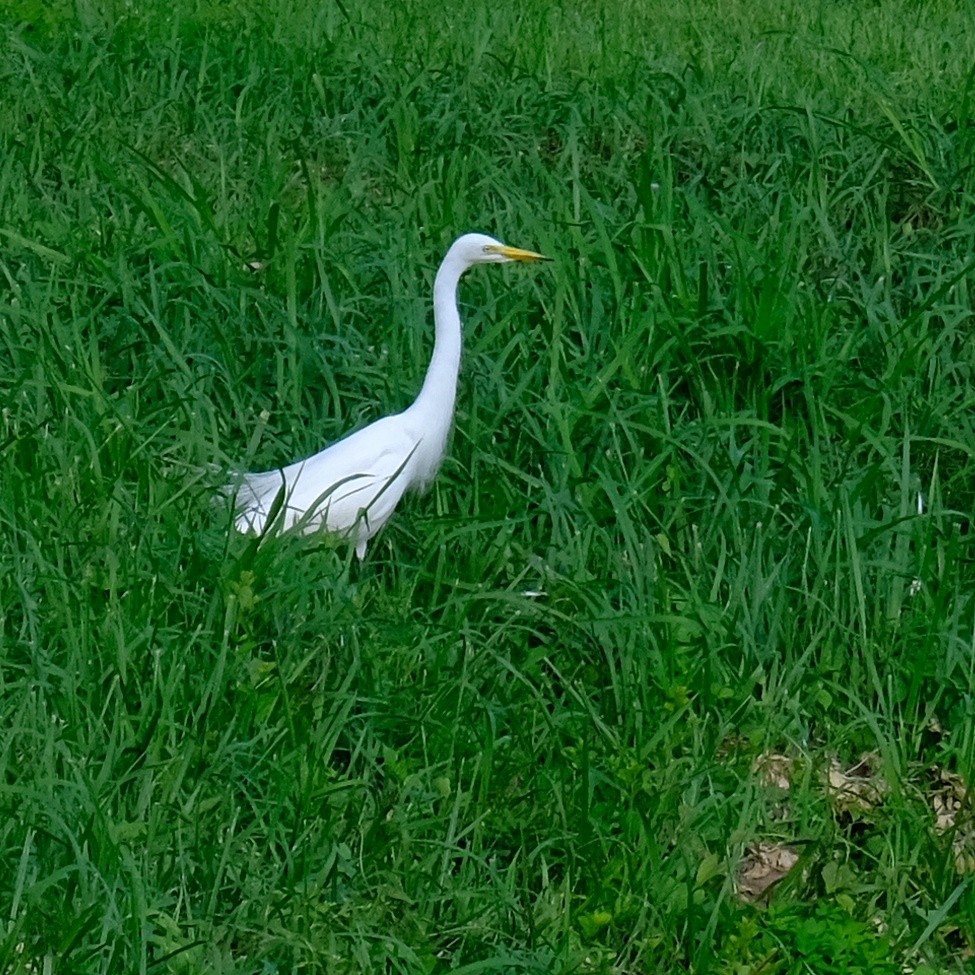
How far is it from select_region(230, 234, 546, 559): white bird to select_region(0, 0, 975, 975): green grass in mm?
113

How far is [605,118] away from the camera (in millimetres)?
5426


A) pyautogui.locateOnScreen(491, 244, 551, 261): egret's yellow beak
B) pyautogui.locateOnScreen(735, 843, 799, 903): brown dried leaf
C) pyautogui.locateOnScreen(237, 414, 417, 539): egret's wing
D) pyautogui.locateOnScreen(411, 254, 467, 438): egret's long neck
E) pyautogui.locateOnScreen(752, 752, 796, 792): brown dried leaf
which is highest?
pyautogui.locateOnScreen(491, 244, 551, 261): egret's yellow beak

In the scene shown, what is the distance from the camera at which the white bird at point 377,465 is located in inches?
149

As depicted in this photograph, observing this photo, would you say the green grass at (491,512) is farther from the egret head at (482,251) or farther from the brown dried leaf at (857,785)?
the egret head at (482,251)

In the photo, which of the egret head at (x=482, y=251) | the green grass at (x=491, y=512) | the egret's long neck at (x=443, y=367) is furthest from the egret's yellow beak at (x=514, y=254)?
A: the green grass at (x=491, y=512)

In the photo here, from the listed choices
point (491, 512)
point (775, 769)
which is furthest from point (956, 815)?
point (491, 512)

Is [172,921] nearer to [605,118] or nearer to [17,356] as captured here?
[17,356]

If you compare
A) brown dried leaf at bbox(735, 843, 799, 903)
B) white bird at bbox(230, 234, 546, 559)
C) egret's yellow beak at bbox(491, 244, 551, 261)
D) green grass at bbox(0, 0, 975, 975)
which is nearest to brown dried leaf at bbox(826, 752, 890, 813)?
green grass at bbox(0, 0, 975, 975)

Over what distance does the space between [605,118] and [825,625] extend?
2.42 meters

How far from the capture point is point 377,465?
12.7ft

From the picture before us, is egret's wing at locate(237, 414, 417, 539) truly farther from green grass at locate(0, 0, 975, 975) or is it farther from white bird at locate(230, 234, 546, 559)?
green grass at locate(0, 0, 975, 975)

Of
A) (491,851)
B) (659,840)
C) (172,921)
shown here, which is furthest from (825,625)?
(172,921)

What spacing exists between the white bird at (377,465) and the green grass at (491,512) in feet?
0.37

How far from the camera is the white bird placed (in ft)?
12.4
